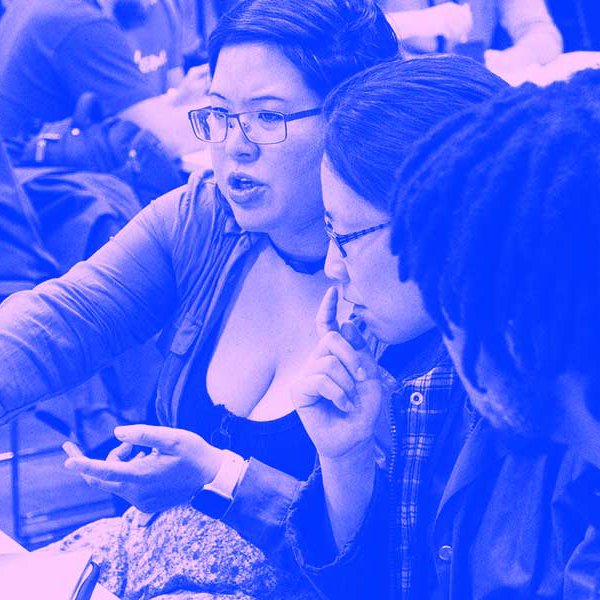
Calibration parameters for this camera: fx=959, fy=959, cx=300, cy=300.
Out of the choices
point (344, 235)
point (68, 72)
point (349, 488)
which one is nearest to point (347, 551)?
point (349, 488)

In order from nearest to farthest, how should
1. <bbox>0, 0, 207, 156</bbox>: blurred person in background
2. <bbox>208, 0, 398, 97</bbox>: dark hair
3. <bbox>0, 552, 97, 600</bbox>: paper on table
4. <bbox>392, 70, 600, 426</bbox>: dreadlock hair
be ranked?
<bbox>392, 70, 600, 426</bbox>: dreadlock hair < <bbox>0, 552, 97, 600</bbox>: paper on table < <bbox>208, 0, 398, 97</bbox>: dark hair < <bbox>0, 0, 207, 156</bbox>: blurred person in background

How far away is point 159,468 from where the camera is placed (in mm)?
1504

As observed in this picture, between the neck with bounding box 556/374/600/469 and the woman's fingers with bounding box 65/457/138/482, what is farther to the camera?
the woman's fingers with bounding box 65/457/138/482

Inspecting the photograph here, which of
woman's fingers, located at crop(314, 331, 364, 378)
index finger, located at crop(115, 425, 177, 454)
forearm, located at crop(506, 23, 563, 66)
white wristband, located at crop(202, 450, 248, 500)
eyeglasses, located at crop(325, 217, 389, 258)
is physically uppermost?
eyeglasses, located at crop(325, 217, 389, 258)

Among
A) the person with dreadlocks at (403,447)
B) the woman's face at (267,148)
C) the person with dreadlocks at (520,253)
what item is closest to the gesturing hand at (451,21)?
the woman's face at (267,148)

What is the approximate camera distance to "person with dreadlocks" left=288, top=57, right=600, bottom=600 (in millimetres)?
1090

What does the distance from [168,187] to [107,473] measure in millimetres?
1418

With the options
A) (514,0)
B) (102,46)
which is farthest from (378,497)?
(514,0)

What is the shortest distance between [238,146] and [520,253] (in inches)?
35.0

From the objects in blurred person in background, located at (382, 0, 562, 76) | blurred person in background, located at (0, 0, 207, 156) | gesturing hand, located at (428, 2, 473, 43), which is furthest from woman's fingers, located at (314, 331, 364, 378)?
gesturing hand, located at (428, 2, 473, 43)

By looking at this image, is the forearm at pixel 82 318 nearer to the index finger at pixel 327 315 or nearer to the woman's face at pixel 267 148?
the woman's face at pixel 267 148

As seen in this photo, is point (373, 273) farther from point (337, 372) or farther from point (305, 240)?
point (305, 240)

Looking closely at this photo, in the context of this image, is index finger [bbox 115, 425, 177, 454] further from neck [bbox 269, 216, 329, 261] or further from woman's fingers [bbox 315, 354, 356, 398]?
neck [bbox 269, 216, 329, 261]

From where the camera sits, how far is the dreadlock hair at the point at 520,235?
0.83 metres
